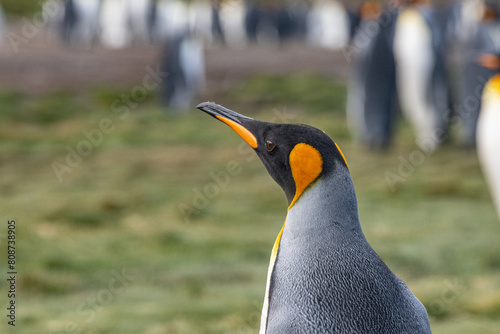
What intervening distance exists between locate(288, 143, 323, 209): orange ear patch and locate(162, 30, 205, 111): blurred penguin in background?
11.3m

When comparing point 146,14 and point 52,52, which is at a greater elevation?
point 146,14

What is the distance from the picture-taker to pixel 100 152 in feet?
31.0

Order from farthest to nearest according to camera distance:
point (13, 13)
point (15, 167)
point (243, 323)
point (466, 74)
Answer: point (13, 13) → point (466, 74) → point (15, 167) → point (243, 323)

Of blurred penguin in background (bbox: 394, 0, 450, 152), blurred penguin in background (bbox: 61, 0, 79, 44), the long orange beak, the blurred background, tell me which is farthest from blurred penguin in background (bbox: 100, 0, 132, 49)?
the long orange beak

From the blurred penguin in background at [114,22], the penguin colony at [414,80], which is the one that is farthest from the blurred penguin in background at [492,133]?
the blurred penguin in background at [114,22]

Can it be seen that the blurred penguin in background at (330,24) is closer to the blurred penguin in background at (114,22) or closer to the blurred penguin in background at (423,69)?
the blurred penguin in background at (114,22)

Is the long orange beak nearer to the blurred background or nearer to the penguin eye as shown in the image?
the penguin eye

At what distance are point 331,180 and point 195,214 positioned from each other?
4.95 meters

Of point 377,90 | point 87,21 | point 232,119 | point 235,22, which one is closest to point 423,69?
point 377,90

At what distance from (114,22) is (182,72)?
14077mm

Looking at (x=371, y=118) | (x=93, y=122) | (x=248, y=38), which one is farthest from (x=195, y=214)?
(x=248, y=38)

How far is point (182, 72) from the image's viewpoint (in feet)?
45.4

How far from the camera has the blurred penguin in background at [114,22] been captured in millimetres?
26531

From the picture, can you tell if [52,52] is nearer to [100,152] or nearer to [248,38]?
[100,152]
